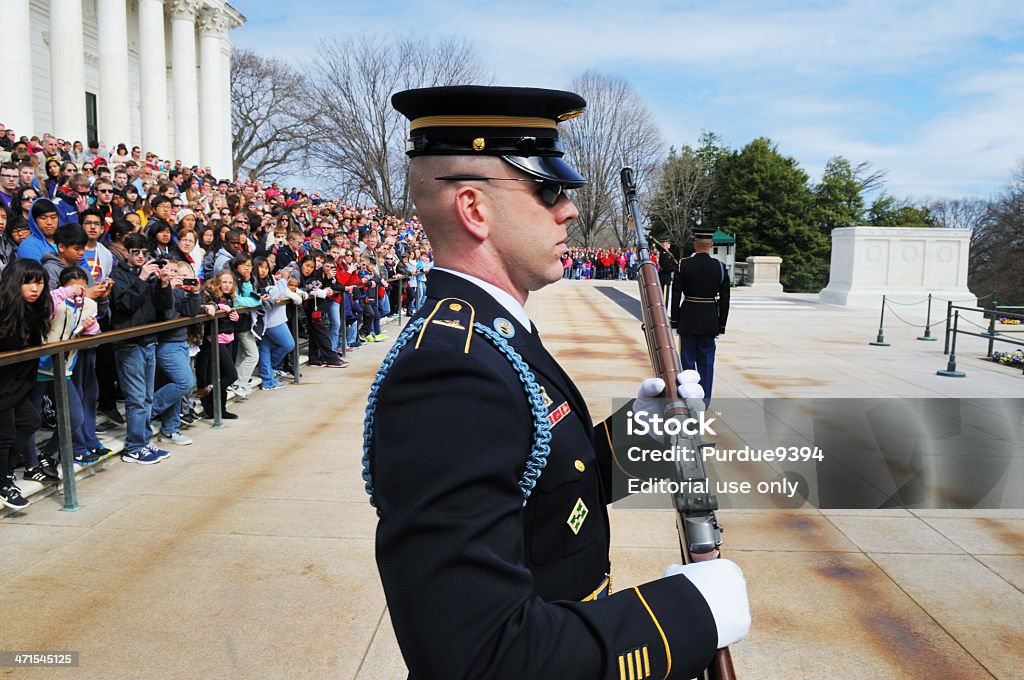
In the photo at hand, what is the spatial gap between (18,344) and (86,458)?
1186 millimetres

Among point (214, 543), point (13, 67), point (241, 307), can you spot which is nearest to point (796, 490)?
point (214, 543)

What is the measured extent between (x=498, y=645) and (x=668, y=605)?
28 centimetres

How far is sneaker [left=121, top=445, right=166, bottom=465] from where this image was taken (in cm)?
579

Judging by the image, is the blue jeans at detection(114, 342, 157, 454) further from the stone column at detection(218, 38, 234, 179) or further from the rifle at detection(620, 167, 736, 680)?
the stone column at detection(218, 38, 234, 179)

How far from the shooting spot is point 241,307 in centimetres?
764

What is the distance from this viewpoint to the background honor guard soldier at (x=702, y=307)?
8000 mm

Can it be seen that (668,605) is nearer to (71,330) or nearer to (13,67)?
(71,330)

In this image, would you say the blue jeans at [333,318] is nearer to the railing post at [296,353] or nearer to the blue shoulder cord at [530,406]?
the railing post at [296,353]

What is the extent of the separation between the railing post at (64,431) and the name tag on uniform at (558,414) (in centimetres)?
431

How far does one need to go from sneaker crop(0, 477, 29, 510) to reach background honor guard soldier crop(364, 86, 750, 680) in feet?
14.1

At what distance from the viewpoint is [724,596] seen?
3.82 ft

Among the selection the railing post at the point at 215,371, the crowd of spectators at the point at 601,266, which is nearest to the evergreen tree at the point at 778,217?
the crowd of spectators at the point at 601,266

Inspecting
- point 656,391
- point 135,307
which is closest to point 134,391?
point 135,307

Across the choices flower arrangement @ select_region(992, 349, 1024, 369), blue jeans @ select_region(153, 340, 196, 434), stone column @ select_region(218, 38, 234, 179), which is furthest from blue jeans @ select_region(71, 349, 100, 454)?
stone column @ select_region(218, 38, 234, 179)
